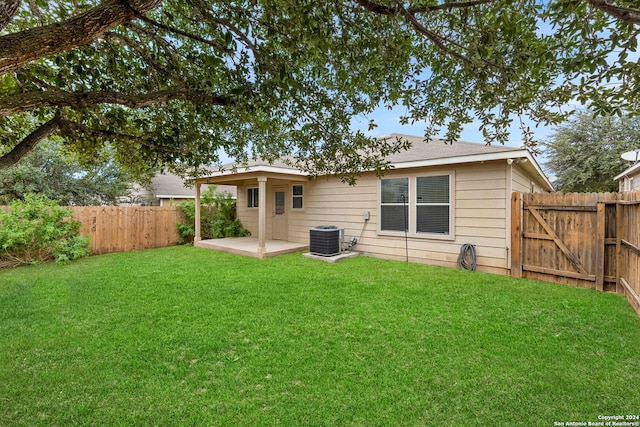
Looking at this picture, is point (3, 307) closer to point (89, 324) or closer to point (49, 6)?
point (89, 324)

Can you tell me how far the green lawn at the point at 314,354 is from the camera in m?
2.09

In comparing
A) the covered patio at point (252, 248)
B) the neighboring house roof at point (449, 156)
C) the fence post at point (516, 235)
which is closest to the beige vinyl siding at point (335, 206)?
the covered patio at point (252, 248)

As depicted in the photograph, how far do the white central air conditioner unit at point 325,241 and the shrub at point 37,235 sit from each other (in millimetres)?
5709

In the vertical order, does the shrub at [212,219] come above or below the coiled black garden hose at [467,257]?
above

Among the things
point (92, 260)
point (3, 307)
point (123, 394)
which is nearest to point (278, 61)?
point (123, 394)

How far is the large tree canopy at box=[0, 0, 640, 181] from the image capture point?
1818 millimetres

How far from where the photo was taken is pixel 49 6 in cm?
325

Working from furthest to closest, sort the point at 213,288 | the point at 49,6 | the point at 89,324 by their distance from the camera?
the point at 213,288, the point at 89,324, the point at 49,6

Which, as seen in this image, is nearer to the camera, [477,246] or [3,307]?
[3,307]

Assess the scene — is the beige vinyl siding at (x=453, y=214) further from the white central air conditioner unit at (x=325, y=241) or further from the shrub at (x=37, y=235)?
the shrub at (x=37, y=235)

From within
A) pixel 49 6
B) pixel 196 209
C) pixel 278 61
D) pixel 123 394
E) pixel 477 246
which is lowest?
pixel 123 394

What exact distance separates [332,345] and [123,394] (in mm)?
1764

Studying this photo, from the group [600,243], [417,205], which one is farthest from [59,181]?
[600,243]

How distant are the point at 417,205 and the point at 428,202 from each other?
262mm
